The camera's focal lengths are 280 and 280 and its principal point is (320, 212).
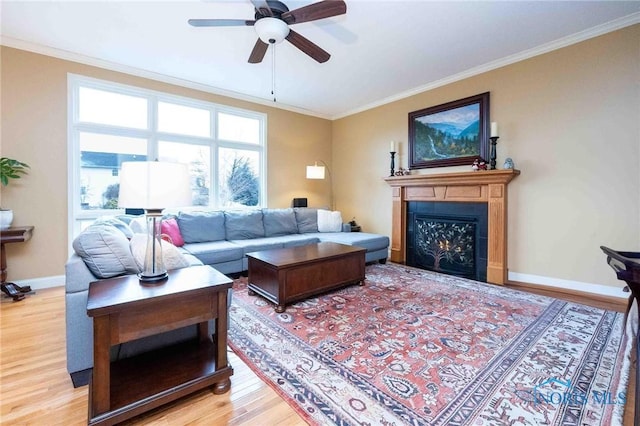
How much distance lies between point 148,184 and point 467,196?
372 centimetres

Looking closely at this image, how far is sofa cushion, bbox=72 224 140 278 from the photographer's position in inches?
64.1

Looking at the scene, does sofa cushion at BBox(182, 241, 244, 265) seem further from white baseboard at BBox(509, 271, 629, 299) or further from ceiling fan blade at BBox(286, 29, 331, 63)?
white baseboard at BBox(509, 271, 629, 299)

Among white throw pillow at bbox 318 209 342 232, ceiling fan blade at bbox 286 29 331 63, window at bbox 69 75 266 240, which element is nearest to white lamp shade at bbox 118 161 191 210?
ceiling fan blade at bbox 286 29 331 63

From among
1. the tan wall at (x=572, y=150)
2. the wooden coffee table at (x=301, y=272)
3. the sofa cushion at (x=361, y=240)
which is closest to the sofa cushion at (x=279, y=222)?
the sofa cushion at (x=361, y=240)

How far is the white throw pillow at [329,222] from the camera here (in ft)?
15.8

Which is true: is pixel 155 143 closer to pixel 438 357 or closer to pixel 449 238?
pixel 438 357

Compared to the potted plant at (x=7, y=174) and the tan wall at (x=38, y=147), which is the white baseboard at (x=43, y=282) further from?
the potted plant at (x=7, y=174)

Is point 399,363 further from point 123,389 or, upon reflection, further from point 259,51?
point 259,51

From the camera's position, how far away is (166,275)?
163 cm

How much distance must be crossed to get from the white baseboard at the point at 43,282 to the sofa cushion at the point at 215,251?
1.50 metres

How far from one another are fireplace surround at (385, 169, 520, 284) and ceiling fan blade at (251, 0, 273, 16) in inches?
116

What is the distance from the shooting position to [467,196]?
3791 millimetres

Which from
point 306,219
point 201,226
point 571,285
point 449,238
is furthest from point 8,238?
point 571,285

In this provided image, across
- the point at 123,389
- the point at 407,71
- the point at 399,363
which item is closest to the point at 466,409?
the point at 399,363
